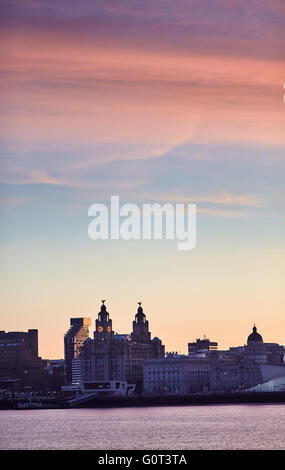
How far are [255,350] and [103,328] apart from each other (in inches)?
730

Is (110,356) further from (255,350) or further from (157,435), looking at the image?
(157,435)

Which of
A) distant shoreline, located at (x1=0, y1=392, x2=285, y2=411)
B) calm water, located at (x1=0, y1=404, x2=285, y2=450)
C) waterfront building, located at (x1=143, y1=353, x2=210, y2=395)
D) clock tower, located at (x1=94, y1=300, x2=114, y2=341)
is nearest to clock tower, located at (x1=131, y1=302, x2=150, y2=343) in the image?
clock tower, located at (x1=94, y1=300, x2=114, y2=341)

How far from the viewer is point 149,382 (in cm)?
12762

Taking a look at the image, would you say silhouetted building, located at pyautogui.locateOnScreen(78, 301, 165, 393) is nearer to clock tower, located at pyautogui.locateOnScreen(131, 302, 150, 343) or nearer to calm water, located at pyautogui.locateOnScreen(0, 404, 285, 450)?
clock tower, located at pyautogui.locateOnScreen(131, 302, 150, 343)

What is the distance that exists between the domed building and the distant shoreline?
660 inches

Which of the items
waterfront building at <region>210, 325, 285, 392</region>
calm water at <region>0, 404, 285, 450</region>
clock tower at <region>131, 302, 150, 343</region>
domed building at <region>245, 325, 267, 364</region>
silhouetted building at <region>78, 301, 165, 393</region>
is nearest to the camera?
calm water at <region>0, 404, 285, 450</region>

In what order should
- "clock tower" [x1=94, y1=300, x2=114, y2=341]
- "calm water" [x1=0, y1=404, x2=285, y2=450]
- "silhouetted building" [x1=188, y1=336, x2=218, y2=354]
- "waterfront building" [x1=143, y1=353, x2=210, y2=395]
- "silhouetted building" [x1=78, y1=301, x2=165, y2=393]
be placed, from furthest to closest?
"silhouetted building" [x1=188, y1=336, x2=218, y2=354] → "clock tower" [x1=94, y1=300, x2=114, y2=341] → "silhouetted building" [x1=78, y1=301, x2=165, y2=393] → "waterfront building" [x1=143, y1=353, x2=210, y2=395] → "calm water" [x1=0, y1=404, x2=285, y2=450]

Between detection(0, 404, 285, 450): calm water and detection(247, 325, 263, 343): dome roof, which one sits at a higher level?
detection(247, 325, 263, 343): dome roof

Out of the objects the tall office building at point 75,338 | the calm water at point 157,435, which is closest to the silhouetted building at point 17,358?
the tall office building at point 75,338

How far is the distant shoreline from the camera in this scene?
364ft

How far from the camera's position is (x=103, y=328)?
446 feet

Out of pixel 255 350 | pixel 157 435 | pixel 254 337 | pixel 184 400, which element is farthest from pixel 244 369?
pixel 157 435

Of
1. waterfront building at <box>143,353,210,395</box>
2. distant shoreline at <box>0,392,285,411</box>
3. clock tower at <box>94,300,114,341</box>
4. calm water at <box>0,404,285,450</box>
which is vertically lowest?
calm water at <box>0,404,285,450</box>

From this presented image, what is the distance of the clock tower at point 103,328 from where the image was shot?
445 feet
